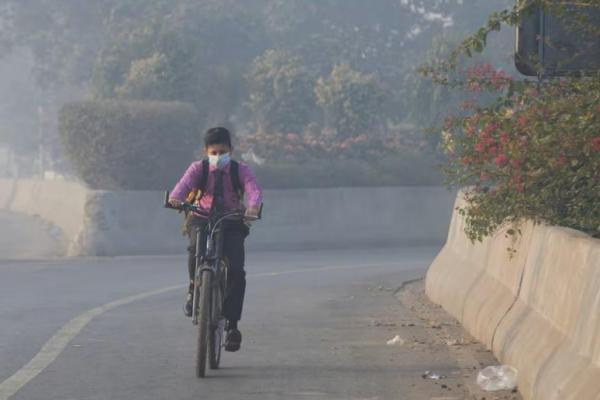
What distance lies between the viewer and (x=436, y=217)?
118ft

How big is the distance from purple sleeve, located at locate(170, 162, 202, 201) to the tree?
1419 inches

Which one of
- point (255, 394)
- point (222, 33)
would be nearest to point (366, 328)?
point (255, 394)

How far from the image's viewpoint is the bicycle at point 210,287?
10.4m

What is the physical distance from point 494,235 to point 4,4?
6251cm

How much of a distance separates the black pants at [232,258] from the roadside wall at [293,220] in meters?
20.2

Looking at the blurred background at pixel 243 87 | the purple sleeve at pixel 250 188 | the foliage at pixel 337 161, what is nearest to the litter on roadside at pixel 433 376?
the purple sleeve at pixel 250 188

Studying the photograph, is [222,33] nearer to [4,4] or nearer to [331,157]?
[4,4]

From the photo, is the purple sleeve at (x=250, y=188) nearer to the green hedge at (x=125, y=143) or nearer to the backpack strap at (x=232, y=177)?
the backpack strap at (x=232, y=177)

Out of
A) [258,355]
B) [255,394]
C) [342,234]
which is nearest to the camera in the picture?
[255,394]

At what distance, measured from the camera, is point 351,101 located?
48.0 m

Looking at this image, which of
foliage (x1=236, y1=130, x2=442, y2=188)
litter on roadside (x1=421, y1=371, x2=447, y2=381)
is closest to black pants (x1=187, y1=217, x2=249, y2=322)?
litter on roadside (x1=421, y1=371, x2=447, y2=381)

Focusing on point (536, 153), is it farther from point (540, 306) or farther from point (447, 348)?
point (540, 306)

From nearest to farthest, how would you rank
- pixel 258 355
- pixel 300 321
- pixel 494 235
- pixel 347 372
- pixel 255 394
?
pixel 255 394 < pixel 347 372 < pixel 258 355 < pixel 494 235 < pixel 300 321

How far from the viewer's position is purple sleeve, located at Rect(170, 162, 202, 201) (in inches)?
439
